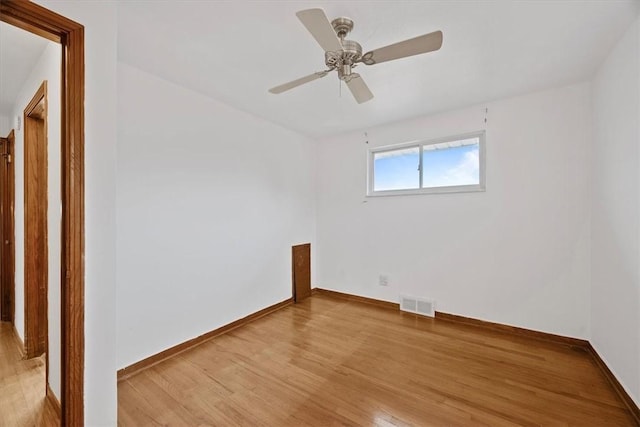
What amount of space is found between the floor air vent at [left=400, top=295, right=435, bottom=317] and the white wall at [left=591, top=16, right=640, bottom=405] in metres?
1.39

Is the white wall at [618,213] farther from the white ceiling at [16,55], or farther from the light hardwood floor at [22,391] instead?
the white ceiling at [16,55]

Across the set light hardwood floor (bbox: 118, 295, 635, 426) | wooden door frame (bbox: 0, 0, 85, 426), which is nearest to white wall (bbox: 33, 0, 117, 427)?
wooden door frame (bbox: 0, 0, 85, 426)

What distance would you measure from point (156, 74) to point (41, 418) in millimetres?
2529

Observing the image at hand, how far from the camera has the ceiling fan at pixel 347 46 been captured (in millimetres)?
1271

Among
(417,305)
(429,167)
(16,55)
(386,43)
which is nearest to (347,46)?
(386,43)

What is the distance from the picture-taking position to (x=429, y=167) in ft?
10.9

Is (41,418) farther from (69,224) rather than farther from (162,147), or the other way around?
(162,147)

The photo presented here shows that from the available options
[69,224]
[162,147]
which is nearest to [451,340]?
[69,224]

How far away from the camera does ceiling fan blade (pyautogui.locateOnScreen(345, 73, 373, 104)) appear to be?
1.69 m

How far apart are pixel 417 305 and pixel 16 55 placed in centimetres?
434

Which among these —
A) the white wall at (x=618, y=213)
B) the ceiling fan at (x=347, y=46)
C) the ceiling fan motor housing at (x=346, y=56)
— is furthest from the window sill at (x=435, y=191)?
the ceiling fan motor housing at (x=346, y=56)

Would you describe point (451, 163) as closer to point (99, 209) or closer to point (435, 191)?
point (435, 191)

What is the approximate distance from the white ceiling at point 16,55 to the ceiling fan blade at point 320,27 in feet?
6.13

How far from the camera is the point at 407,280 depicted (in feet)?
11.2
